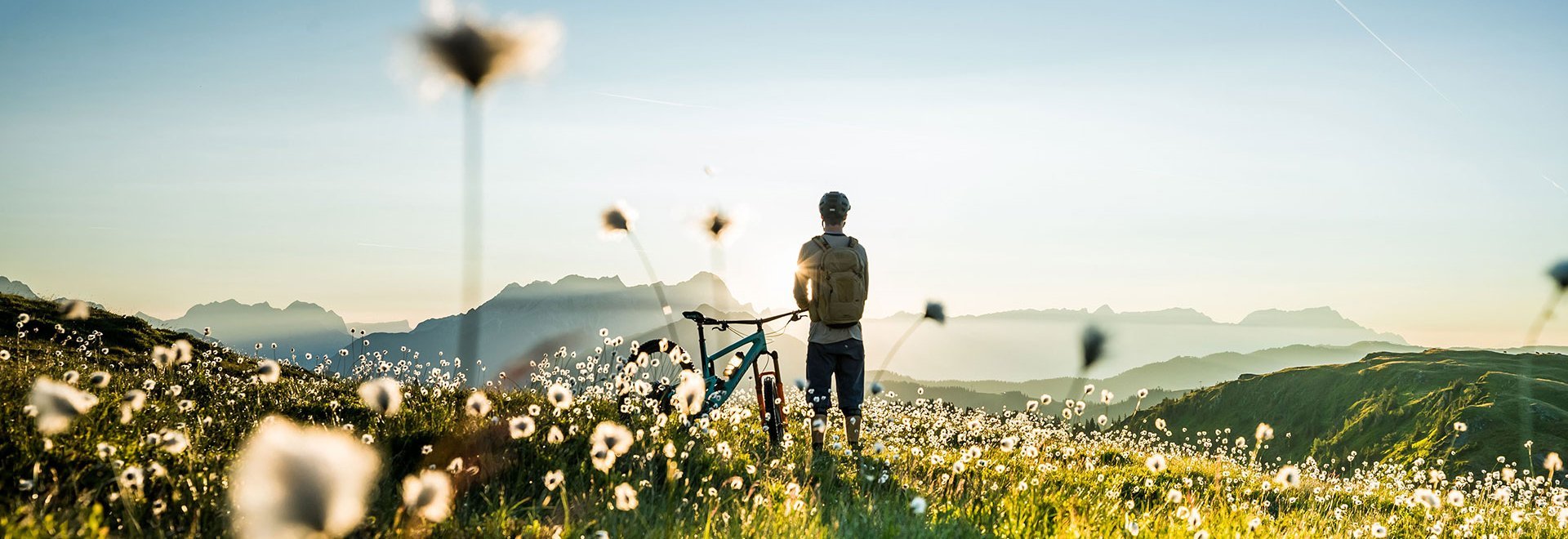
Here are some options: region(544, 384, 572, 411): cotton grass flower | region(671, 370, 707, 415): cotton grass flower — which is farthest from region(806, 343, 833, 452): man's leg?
region(544, 384, 572, 411): cotton grass flower

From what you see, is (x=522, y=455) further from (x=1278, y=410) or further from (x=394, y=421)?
(x=1278, y=410)

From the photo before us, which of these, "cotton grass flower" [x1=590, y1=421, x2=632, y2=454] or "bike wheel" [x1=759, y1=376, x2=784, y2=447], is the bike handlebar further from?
"cotton grass flower" [x1=590, y1=421, x2=632, y2=454]

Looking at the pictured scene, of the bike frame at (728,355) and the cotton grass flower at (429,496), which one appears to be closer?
the cotton grass flower at (429,496)

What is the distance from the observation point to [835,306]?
10.2m

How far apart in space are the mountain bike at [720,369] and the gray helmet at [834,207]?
1105 millimetres

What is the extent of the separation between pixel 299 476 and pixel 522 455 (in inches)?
168

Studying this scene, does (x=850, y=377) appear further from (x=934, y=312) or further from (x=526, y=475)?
(x=526, y=475)

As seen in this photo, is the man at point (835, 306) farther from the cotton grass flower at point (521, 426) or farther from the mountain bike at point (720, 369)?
the cotton grass flower at point (521, 426)

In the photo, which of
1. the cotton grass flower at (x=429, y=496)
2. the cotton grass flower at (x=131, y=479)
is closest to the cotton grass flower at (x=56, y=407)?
the cotton grass flower at (x=131, y=479)

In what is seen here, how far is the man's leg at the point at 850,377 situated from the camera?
10.3 metres

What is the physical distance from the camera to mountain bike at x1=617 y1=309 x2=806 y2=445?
987cm

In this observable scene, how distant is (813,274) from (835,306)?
42cm

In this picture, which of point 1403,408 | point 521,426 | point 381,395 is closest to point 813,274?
point 521,426

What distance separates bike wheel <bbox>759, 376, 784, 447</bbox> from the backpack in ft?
3.16
